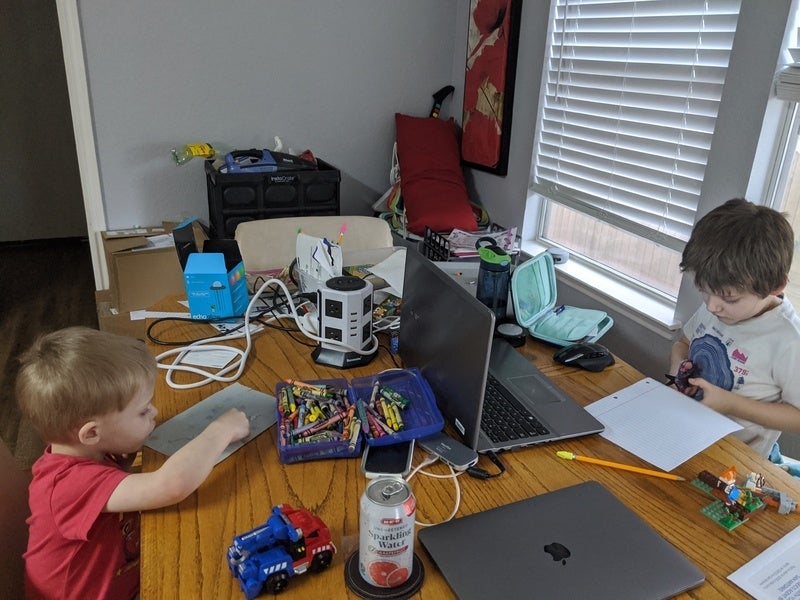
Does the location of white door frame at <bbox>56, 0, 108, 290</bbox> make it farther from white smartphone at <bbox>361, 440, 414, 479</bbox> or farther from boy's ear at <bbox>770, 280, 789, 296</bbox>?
boy's ear at <bbox>770, 280, 789, 296</bbox>

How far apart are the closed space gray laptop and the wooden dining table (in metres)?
0.03

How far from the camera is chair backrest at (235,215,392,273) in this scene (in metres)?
2.02

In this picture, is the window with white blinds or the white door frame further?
the white door frame

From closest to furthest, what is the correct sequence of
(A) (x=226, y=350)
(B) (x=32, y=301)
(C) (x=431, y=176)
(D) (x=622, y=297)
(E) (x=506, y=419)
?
(E) (x=506, y=419) → (A) (x=226, y=350) → (D) (x=622, y=297) → (C) (x=431, y=176) → (B) (x=32, y=301)

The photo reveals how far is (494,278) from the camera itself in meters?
1.54

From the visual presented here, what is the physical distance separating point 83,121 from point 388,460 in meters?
2.27

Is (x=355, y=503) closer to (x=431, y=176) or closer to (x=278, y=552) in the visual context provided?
(x=278, y=552)

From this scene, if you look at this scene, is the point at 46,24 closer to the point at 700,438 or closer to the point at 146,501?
the point at 146,501

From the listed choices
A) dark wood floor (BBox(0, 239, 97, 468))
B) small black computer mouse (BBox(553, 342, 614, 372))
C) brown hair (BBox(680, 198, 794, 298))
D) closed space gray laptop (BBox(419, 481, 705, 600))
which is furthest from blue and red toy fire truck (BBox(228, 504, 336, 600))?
dark wood floor (BBox(0, 239, 97, 468))

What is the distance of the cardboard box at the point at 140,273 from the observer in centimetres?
250

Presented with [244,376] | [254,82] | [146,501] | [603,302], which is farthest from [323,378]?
[254,82]

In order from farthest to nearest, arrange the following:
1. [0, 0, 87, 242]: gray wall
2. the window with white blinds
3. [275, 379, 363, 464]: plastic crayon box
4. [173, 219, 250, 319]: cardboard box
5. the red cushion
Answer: [0, 0, 87, 242]: gray wall < the red cushion < the window with white blinds < [173, 219, 250, 319]: cardboard box < [275, 379, 363, 464]: plastic crayon box

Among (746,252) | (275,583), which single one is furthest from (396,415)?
(746,252)

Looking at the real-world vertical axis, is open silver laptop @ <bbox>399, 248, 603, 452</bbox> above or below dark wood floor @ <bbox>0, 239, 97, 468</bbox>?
above
